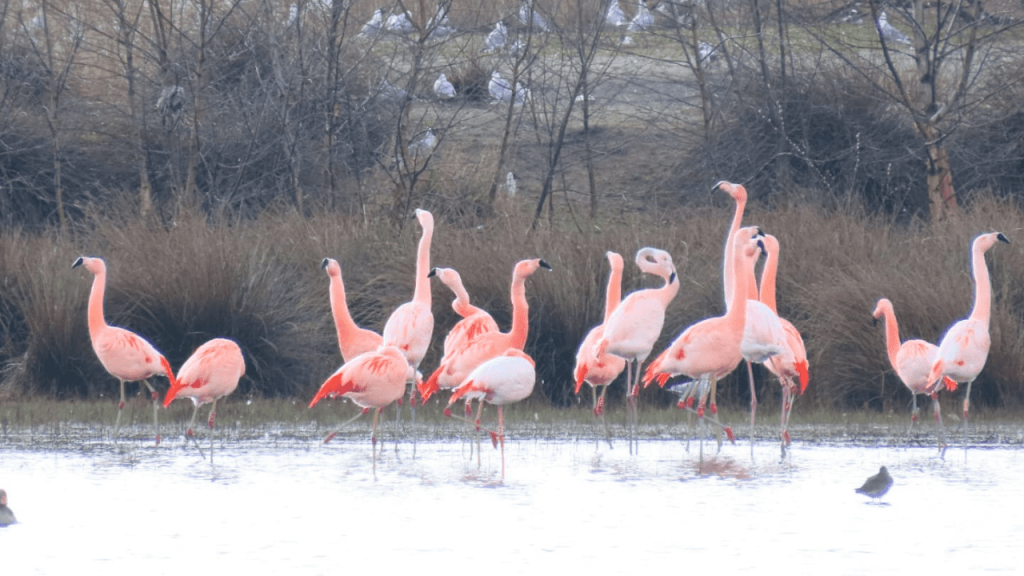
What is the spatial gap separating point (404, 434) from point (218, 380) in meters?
Answer: 1.61

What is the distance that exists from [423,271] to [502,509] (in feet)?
13.2

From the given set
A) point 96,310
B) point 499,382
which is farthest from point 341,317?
point 499,382

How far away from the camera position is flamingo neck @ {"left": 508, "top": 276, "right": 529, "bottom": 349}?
32.6 feet

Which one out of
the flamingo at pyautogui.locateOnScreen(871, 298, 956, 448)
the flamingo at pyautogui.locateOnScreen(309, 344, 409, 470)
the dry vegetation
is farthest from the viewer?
the dry vegetation

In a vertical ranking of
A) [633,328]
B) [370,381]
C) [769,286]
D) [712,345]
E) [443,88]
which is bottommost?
[370,381]

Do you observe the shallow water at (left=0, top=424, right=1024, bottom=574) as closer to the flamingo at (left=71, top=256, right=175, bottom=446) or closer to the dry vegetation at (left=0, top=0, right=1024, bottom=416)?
the flamingo at (left=71, top=256, right=175, bottom=446)

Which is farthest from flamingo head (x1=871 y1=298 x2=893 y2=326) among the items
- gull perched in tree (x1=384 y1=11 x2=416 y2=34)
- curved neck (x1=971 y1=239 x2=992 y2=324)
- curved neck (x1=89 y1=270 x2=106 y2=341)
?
gull perched in tree (x1=384 y1=11 x2=416 y2=34)

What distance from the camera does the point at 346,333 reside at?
10555 millimetres

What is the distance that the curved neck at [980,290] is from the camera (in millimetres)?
9773

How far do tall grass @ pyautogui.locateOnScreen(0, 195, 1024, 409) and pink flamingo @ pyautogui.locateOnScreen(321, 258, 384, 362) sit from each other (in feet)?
6.85

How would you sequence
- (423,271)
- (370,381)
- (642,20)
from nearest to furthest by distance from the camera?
(370,381), (423,271), (642,20)

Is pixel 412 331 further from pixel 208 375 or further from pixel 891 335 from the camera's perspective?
pixel 891 335

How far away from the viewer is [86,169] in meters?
20.4

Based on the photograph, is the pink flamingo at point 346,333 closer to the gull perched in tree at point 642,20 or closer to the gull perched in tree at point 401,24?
the gull perched in tree at point 401,24
